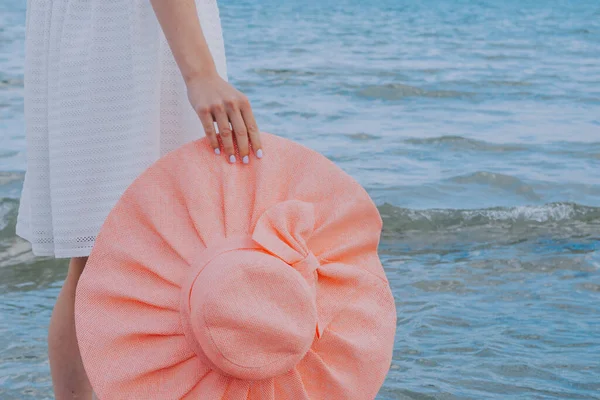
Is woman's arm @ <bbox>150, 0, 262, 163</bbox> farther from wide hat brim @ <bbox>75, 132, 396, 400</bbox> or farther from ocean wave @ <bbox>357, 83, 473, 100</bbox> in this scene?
ocean wave @ <bbox>357, 83, 473, 100</bbox>

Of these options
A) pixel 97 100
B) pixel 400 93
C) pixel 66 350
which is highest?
pixel 97 100

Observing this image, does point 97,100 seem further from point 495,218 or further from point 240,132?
point 495,218

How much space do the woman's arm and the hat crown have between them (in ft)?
0.78

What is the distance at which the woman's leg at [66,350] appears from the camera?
208cm

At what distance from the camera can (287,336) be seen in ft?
4.67

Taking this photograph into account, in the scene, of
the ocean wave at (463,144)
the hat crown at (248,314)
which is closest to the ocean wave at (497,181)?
the ocean wave at (463,144)

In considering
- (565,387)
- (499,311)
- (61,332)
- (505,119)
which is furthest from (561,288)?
(505,119)

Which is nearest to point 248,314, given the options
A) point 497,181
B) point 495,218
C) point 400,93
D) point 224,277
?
point 224,277

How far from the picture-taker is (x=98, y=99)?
1905 mm

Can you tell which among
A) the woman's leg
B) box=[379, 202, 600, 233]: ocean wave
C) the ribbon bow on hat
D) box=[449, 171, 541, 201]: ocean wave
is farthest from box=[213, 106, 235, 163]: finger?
box=[449, 171, 541, 201]: ocean wave

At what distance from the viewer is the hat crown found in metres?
1.41

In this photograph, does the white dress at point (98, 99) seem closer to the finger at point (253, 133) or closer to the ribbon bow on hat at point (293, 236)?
the finger at point (253, 133)

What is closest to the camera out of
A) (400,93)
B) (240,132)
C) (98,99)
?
(240,132)

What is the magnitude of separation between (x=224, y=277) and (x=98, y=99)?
0.67m
